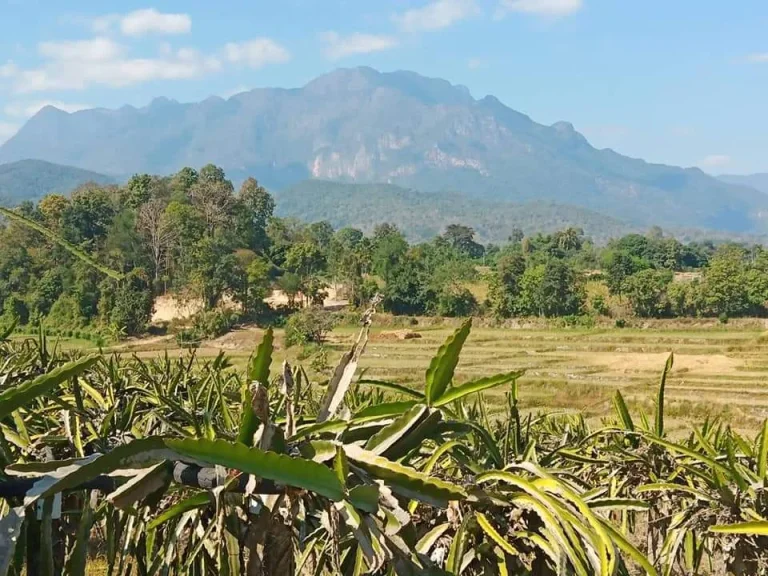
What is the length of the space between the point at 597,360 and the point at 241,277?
23938mm

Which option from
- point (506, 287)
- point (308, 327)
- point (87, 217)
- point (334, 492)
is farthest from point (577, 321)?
point (334, 492)

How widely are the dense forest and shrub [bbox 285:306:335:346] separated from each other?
181 inches

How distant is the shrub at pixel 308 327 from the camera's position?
37688 mm

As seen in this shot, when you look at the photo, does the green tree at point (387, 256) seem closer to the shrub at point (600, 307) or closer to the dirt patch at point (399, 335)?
the dirt patch at point (399, 335)

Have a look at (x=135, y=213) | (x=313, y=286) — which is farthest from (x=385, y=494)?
(x=135, y=213)

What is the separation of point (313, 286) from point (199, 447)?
50460mm

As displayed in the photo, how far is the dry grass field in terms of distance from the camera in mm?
26875

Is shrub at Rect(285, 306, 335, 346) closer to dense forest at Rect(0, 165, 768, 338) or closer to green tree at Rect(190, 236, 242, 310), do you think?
dense forest at Rect(0, 165, 768, 338)

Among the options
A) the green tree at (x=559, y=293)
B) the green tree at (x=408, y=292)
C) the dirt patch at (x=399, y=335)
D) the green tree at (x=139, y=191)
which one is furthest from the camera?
the green tree at (x=139, y=191)

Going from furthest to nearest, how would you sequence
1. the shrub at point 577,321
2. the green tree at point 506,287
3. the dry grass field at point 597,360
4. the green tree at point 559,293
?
the green tree at point 506,287 → the green tree at point 559,293 → the shrub at point 577,321 → the dry grass field at point 597,360

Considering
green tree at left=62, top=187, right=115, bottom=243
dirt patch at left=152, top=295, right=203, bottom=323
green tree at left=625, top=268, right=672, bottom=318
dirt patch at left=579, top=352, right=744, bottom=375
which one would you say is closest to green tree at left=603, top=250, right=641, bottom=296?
green tree at left=625, top=268, right=672, bottom=318

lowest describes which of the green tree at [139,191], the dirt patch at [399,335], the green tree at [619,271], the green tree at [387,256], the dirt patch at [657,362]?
the dirt patch at [657,362]

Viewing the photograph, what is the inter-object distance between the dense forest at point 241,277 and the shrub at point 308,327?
4.61 metres

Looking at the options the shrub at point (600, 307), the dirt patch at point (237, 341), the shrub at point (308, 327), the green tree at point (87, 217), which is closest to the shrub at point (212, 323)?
the dirt patch at point (237, 341)
